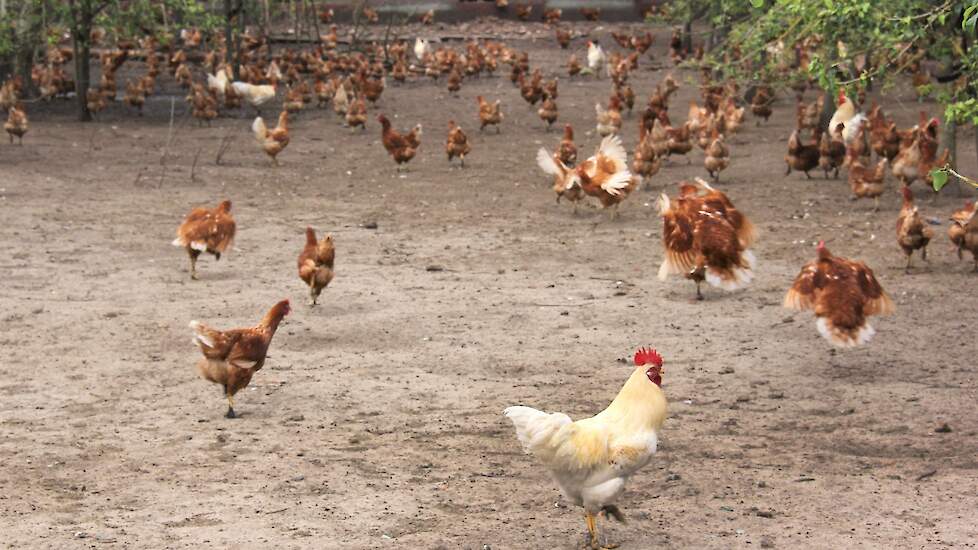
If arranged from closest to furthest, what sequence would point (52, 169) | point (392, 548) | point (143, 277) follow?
point (392, 548)
point (143, 277)
point (52, 169)

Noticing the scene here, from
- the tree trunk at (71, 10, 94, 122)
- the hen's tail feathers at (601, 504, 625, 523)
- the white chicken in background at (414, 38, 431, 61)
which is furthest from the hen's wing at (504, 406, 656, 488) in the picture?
the white chicken in background at (414, 38, 431, 61)

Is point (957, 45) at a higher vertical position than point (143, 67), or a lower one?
higher

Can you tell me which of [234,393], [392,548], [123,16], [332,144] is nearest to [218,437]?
[234,393]

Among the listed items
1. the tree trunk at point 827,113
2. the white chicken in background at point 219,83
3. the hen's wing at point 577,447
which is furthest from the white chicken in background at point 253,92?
the hen's wing at point 577,447

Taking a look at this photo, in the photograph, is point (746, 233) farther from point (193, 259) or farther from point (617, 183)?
point (193, 259)

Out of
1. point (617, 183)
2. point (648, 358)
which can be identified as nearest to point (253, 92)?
point (617, 183)

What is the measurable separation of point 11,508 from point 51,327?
3.84 m

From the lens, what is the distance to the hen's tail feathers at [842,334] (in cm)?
872

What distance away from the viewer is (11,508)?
6543 mm

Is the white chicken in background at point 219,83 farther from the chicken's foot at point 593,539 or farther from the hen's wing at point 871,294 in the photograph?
the chicken's foot at point 593,539

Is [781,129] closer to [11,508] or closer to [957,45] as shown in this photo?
[957,45]

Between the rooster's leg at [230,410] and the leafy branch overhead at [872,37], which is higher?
the leafy branch overhead at [872,37]

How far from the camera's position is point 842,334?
28.6ft

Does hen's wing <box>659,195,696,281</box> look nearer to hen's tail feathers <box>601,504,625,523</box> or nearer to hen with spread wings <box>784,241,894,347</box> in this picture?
hen with spread wings <box>784,241,894,347</box>
